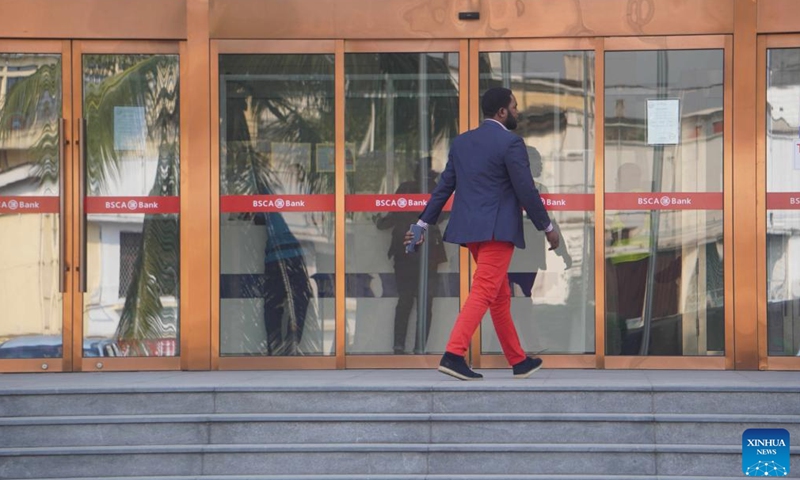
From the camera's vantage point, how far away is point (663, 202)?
9.98m

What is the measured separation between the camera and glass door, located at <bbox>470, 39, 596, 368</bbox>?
394 inches

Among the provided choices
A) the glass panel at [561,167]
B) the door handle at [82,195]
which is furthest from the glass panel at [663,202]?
the door handle at [82,195]

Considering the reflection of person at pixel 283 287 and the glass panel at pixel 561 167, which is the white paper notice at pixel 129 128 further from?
the glass panel at pixel 561 167

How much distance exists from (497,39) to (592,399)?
9.64 feet

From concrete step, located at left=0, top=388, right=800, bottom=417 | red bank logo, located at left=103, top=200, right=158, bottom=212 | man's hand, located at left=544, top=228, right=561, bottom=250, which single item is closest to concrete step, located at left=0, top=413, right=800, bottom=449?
concrete step, located at left=0, top=388, right=800, bottom=417

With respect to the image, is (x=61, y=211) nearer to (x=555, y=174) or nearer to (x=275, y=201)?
(x=275, y=201)

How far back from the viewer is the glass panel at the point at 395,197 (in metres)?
10.1

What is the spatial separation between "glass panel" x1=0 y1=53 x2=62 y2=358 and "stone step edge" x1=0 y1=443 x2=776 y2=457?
2.04 m

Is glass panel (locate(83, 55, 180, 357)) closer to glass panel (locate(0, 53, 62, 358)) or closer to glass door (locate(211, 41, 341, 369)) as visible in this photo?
glass panel (locate(0, 53, 62, 358))

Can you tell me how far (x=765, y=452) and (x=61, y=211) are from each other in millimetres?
5114

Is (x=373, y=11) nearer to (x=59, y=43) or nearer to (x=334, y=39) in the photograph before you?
(x=334, y=39)

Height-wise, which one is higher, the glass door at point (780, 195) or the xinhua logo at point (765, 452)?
the glass door at point (780, 195)

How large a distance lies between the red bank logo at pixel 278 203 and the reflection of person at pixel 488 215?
1.53 metres

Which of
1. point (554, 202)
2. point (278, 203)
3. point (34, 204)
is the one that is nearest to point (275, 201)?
point (278, 203)
